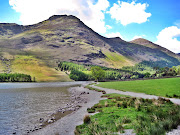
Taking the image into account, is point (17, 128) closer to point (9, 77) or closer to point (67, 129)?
point (67, 129)

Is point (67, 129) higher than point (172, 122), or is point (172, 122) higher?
point (172, 122)

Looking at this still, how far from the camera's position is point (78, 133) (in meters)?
13.0

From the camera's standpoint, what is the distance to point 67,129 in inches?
600

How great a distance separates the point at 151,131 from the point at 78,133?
6552 mm

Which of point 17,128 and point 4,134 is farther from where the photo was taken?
point 17,128

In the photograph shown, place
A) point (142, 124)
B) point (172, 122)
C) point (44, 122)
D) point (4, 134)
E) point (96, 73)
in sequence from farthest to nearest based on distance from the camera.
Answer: point (96, 73) < point (44, 122) < point (4, 134) < point (142, 124) < point (172, 122)

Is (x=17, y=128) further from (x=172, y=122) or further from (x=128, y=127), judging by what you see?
(x=172, y=122)

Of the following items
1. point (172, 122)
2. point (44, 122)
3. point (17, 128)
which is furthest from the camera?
point (44, 122)

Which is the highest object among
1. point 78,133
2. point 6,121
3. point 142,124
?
point 142,124

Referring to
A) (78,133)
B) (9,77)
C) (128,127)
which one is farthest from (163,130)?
(9,77)

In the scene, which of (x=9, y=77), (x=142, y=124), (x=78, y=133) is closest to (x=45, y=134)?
(x=78, y=133)

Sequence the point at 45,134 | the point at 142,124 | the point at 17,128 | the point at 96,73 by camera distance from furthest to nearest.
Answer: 1. the point at 96,73
2. the point at 17,128
3. the point at 45,134
4. the point at 142,124

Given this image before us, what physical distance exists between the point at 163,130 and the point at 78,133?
7.34 metres

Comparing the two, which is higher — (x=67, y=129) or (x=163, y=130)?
(x=163, y=130)
